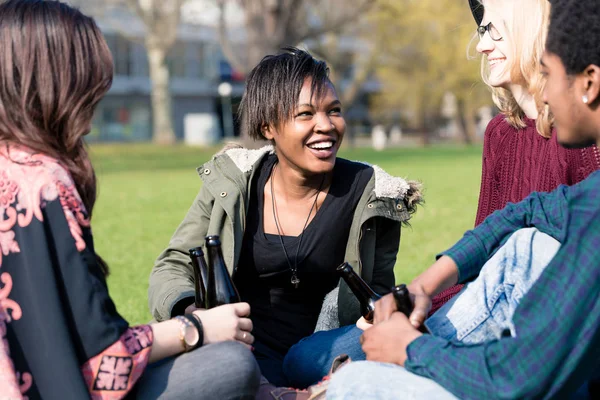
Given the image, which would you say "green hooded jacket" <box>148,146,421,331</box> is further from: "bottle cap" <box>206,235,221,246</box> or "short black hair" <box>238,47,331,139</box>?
"bottle cap" <box>206,235,221,246</box>

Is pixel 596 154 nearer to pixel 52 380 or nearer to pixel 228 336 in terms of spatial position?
pixel 228 336

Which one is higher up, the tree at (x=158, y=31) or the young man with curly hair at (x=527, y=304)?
the young man with curly hair at (x=527, y=304)

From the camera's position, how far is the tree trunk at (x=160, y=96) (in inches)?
1939

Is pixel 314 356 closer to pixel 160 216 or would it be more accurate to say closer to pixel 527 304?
pixel 527 304

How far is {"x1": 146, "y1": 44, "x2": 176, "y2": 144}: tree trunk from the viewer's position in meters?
49.2

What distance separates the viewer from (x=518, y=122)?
4.23m

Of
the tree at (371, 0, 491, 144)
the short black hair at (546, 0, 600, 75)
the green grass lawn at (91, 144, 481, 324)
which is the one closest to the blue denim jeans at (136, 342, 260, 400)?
the green grass lawn at (91, 144, 481, 324)

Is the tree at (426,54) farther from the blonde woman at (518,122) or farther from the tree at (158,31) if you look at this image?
the blonde woman at (518,122)

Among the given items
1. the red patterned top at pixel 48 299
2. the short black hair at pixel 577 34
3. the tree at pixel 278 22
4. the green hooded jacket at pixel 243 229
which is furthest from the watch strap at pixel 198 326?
the tree at pixel 278 22

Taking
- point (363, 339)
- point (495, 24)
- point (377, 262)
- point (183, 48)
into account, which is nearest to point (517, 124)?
point (495, 24)

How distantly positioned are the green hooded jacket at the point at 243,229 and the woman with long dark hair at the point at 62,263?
3.81ft

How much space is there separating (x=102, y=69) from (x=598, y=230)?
159 centimetres

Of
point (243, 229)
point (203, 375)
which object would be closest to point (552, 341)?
point (203, 375)

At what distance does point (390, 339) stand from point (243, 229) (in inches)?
65.5
